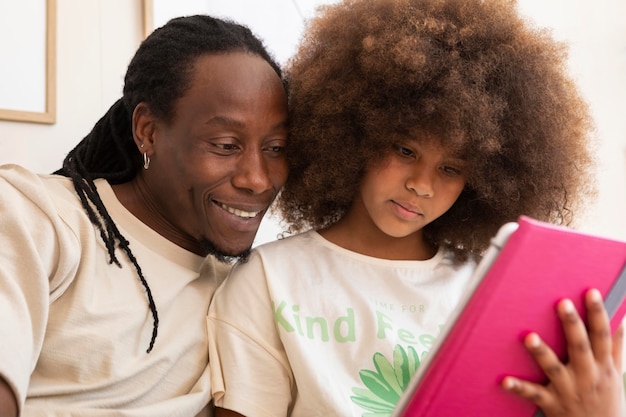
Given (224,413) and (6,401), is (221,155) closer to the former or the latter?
(224,413)

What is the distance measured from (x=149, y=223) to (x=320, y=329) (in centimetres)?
38

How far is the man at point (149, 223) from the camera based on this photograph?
3.61 feet

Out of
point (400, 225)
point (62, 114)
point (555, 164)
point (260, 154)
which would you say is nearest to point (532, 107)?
point (555, 164)

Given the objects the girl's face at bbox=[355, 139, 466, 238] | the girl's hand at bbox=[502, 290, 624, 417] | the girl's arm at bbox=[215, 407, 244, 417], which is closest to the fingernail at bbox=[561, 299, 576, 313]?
the girl's hand at bbox=[502, 290, 624, 417]

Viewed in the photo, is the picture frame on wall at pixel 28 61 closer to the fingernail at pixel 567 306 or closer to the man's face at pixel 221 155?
the man's face at pixel 221 155

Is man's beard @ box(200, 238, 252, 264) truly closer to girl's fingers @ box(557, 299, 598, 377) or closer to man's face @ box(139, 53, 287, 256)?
man's face @ box(139, 53, 287, 256)

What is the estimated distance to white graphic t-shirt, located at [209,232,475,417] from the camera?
1214mm

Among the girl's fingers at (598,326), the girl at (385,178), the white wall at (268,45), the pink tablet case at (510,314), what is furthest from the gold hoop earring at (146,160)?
the girl's fingers at (598,326)

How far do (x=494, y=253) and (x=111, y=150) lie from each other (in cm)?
93

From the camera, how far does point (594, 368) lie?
95 cm

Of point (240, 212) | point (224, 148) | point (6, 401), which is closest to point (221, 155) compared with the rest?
point (224, 148)

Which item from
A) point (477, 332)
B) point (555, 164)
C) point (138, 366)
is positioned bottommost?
point (138, 366)

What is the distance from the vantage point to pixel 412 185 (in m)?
1.27

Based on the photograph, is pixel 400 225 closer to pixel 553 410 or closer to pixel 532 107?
pixel 532 107
